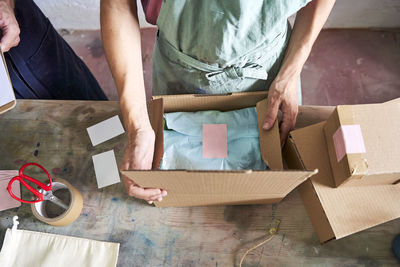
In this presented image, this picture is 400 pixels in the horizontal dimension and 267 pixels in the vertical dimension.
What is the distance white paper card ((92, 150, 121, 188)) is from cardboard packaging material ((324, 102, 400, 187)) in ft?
2.04

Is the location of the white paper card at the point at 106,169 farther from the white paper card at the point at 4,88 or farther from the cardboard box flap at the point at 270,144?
the cardboard box flap at the point at 270,144

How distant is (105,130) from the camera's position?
2.82 ft

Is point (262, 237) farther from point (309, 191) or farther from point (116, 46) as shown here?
point (116, 46)

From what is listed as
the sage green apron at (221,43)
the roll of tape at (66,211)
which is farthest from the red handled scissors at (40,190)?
the sage green apron at (221,43)

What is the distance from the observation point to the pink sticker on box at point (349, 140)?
0.59 meters

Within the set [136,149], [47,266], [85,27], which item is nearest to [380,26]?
[136,149]

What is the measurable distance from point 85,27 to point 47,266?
1860mm

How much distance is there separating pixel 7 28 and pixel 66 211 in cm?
64

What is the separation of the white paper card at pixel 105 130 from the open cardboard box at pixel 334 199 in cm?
54

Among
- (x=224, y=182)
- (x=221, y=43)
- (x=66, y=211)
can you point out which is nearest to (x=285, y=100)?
(x=221, y=43)

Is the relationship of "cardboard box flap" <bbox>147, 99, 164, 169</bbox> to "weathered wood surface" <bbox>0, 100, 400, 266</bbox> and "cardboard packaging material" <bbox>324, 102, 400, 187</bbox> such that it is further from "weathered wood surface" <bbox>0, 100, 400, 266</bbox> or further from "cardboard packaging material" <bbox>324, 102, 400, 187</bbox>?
"cardboard packaging material" <bbox>324, 102, 400, 187</bbox>

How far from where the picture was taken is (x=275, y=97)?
749mm

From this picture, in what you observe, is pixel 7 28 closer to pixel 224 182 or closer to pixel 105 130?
pixel 105 130

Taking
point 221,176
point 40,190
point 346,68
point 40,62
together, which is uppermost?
point 221,176
